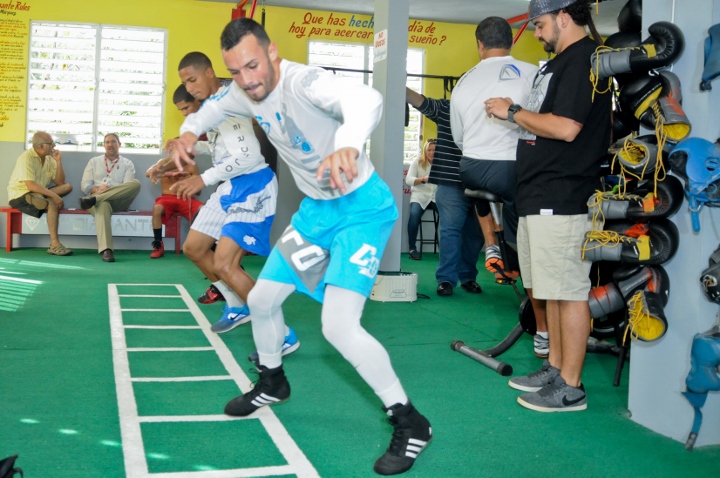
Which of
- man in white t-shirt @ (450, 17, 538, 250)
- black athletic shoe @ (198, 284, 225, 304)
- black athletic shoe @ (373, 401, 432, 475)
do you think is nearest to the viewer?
black athletic shoe @ (373, 401, 432, 475)

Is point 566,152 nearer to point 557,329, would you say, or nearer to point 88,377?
point 557,329

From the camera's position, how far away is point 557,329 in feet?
11.9

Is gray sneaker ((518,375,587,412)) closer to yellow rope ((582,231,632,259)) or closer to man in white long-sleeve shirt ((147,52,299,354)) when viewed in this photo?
yellow rope ((582,231,632,259))

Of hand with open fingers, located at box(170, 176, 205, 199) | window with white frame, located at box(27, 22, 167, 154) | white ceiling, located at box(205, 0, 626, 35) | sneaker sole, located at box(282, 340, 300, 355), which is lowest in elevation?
sneaker sole, located at box(282, 340, 300, 355)

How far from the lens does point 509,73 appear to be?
4551mm

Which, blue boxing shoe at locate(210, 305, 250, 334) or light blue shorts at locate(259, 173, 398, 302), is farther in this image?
blue boxing shoe at locate(210, 305, 250, 334)

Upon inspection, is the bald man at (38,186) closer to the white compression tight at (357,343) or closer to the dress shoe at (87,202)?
the dress shoe at (87,202)

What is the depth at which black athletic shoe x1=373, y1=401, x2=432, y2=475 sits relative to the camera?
2.63m

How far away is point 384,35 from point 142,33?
6.01 m

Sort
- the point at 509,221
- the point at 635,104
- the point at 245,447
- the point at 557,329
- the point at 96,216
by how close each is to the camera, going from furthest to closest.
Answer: the point at 96,216, the point at 509,221, the point at 557,329, the point at 635,104, the point at 245,447

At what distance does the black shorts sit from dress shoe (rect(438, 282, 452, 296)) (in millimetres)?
6142

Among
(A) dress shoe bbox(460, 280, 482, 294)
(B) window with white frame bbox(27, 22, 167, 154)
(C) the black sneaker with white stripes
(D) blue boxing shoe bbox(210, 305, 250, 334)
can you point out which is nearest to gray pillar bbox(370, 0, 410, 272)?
(A) dress shoe bbox(460, 280, 482, 294)

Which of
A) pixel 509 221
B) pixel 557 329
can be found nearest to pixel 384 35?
pixel 509 221

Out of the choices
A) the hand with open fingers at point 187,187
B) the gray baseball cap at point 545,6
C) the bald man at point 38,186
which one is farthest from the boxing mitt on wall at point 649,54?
the bald man at point 38,186
